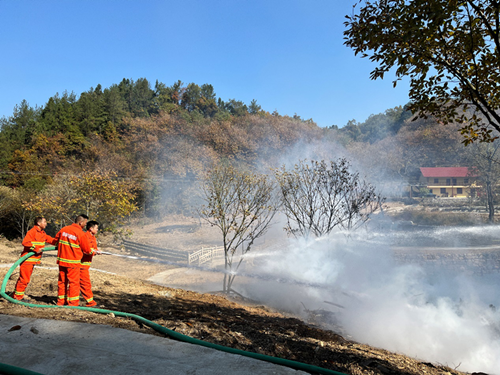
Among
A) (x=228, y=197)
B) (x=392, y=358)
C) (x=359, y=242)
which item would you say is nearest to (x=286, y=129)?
(x=359, y=242)


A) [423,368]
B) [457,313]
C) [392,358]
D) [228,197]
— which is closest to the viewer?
[423,368]

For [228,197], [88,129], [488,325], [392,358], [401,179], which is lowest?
[488,325]

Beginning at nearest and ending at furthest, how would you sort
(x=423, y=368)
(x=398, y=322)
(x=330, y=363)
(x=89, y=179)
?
1. (x=330, y=363)
2. (x=423, y=368)
3. (x=398, y=322)
4. (x=89, y=179)

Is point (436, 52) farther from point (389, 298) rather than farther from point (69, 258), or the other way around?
point (389, 298)

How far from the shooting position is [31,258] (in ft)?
19.3

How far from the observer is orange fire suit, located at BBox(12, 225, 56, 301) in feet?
18.2

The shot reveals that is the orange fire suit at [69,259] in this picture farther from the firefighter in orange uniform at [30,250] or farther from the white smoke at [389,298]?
the white smoke at [389,298]

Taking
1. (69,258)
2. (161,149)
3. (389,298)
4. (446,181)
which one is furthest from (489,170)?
(161,149)

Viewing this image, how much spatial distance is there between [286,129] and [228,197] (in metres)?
33.1

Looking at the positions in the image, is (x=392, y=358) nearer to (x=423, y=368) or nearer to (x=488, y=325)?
(x=423, y=368)

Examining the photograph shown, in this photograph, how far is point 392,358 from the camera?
12.9 ft

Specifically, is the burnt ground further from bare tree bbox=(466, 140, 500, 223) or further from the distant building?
the distant building

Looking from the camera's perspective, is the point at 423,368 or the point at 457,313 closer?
the point at 423,368

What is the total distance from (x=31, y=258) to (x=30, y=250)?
0.30m
